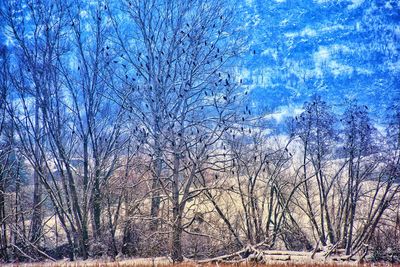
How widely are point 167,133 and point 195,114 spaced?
2259 mm

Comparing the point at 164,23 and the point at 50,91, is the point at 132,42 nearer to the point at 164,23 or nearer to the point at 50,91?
the point at 164,23

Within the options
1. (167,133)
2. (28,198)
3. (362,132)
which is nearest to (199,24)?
(167,133)

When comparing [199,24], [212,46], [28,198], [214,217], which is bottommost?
[214,217]

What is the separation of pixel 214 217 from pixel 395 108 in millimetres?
9521

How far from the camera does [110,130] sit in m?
19.4

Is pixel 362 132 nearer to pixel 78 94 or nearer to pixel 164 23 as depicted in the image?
pixel 164 23

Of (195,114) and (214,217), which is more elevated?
(195,114)

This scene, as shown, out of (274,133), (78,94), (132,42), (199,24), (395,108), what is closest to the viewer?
(199,24)

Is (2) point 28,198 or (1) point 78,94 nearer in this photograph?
(1) point 78,94

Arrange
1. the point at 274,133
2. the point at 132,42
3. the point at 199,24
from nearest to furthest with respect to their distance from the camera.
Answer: the point at 199,24 → the point at 132,42 → the point at 274,133

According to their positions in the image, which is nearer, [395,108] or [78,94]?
[395,108]

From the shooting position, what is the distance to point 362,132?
56.5 ft

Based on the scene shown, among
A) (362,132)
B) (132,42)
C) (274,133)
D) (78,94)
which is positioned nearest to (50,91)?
(78,94)

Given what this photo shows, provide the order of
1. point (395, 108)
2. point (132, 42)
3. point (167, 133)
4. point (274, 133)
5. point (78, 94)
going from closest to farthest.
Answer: point (167, 133) < point (132, 42) < point (395, 108) < point (78, 94) < point (274, 133)
